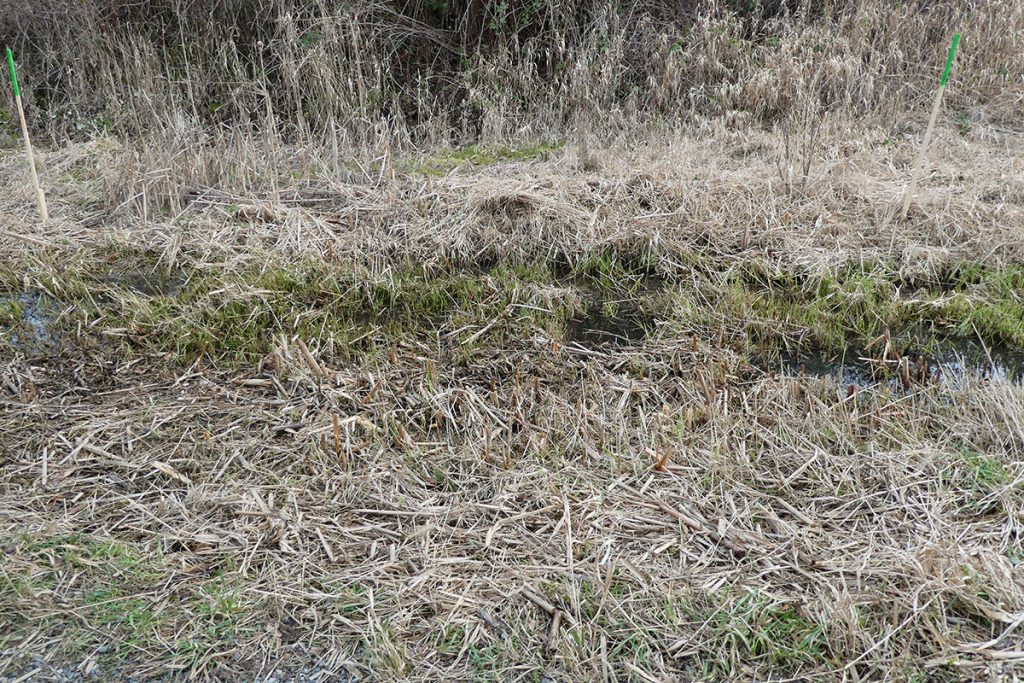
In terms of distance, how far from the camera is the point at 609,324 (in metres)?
3.82

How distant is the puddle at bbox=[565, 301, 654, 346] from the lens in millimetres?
3680

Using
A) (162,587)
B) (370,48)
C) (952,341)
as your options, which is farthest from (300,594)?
(370,48)

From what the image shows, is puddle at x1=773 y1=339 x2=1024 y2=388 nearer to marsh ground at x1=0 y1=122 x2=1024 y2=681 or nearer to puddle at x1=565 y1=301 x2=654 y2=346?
marsh ground at x1=0 y1=122 x2=1024 y2=681

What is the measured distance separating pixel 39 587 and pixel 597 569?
5.25 ft

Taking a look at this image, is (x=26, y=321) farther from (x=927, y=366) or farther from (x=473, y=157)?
(x=927, y=366)

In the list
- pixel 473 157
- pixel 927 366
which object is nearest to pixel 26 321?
pixel 473 157

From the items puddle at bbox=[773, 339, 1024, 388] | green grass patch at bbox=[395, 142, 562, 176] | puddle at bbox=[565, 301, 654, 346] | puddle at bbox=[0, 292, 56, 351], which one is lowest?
puddle at bbox=[773, 339, 1024, 388]

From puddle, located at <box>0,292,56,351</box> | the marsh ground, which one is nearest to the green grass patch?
the marsh ground

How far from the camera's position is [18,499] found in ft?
8.77

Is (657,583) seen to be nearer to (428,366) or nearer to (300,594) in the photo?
(300,594)

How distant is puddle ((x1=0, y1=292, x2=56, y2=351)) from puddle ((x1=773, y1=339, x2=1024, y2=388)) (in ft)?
10.5

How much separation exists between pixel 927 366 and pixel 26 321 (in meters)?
3.97

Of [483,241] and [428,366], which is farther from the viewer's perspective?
[483,241]

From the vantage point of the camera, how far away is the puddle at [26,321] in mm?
3568
